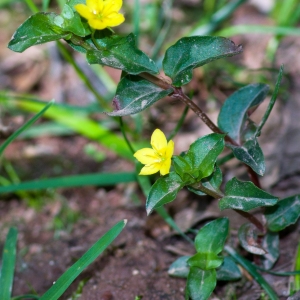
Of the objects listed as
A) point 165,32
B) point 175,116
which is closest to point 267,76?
point 175,116

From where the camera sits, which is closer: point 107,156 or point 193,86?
point 107,156

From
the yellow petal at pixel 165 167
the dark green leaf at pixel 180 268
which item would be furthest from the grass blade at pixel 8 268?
the yellow petal at pixel 165 167

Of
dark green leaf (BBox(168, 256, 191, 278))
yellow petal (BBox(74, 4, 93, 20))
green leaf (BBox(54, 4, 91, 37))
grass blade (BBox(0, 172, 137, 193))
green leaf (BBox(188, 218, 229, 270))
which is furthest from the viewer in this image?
grass blade (BBox(0, 172, 137, 193))

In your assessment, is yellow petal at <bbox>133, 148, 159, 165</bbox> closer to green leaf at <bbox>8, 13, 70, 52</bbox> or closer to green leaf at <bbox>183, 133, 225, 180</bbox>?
green leaf at <bbox>183, 133, 225, 180</bbox>

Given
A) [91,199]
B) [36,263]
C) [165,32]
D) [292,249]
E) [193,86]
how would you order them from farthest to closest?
[165,32] → [193,86] → [91,199] → [36,263] → [292,249]

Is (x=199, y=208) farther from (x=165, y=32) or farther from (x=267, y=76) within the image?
(x=165, y=32)

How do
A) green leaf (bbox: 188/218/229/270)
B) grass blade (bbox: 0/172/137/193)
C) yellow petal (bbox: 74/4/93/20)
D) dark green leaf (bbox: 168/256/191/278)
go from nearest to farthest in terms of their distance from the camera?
Answer: yellow petal (bbox: 74/4/93/20)
green leaf (bbox: 188/218/229/270)
dark green leaf (bbox: 168/256/191/278)
grass blade (bbox: 0/172/137/193)

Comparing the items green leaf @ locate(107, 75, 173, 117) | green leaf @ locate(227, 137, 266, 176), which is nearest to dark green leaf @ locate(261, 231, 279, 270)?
green leaf @ locate(227, 137, 266, 176)
